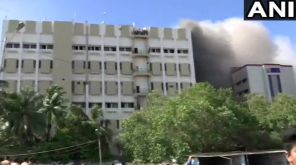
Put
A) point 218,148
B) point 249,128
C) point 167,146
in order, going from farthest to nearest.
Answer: point 249,128 → point 218,148 → point 167,146

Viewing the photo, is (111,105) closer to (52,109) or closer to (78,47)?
(78,47)

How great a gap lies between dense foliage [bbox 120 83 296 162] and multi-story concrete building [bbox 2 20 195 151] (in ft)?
47.2

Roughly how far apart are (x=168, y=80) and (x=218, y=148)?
24.8 metres

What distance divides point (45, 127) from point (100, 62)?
55.2ft

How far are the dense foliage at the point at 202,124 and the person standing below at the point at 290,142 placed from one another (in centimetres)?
2179

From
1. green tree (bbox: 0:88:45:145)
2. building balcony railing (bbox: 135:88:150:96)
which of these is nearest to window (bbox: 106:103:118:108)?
building balcony railing (bbox: 135:88:150:96)

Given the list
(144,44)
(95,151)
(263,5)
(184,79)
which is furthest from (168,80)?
(263,5)

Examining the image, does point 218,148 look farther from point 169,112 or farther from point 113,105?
point 113,105

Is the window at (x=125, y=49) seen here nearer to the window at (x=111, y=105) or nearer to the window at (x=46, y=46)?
the window at (x=111, y=105)

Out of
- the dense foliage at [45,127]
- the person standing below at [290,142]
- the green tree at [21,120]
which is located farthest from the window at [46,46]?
the person standing below at [290,142]

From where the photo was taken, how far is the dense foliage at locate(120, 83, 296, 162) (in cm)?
2631

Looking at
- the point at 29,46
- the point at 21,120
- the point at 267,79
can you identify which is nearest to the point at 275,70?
the point at 267,79

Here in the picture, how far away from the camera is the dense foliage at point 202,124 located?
26.3 m

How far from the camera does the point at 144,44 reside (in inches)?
2122
